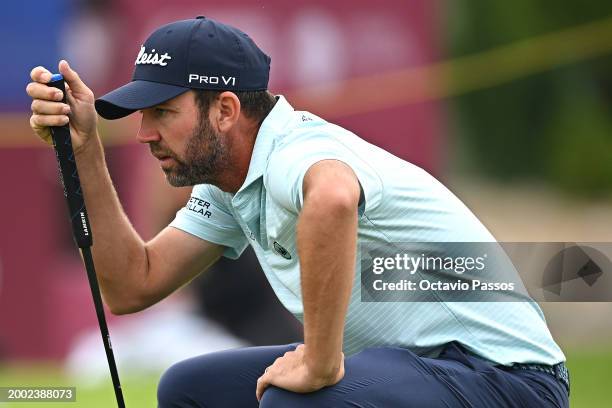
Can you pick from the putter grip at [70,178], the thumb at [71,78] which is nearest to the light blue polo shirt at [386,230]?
Answer: the putter grip at [70,178]

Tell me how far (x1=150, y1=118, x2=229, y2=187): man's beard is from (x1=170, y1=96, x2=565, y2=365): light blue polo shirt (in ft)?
0.34

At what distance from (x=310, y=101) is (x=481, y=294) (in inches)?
332

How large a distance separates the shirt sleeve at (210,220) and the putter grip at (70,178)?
41cm

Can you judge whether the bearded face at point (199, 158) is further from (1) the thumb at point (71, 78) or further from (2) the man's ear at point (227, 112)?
(1) the thumb at point (71, 78)

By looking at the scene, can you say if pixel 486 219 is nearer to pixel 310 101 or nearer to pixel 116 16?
pixel 310 101

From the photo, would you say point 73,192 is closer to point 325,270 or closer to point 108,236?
point 108,236

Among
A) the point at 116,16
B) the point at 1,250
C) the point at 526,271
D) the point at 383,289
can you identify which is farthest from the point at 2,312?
the point at 383,289

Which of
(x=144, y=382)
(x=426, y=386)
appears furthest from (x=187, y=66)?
(x=144, y=382)

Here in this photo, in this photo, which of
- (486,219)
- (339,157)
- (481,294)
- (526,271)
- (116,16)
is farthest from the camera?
(486,219)

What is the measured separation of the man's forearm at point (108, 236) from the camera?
4332 mm

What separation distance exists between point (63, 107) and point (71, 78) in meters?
0.14

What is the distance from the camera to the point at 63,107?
407 cm

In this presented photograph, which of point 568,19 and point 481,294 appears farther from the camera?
point 568,19

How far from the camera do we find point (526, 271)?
5.21m
